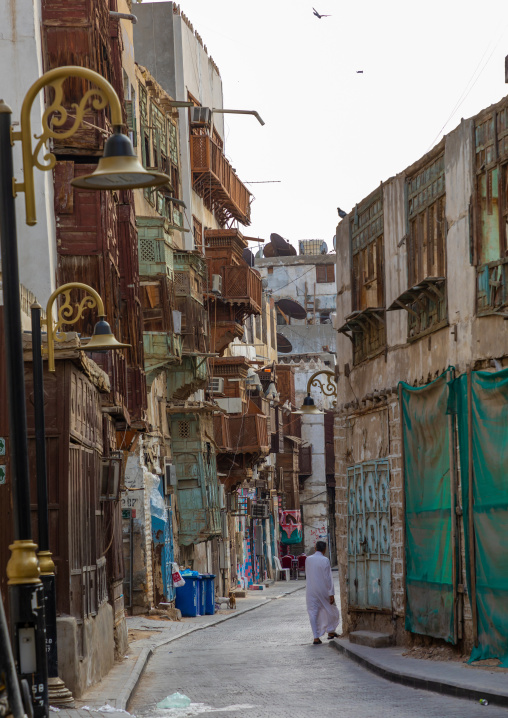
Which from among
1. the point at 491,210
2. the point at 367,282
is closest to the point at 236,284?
the point at 367,282

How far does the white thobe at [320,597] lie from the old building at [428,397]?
390mm

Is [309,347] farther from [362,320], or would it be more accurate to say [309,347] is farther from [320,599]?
[320,599]

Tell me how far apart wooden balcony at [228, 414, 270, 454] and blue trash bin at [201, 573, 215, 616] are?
1153 cm

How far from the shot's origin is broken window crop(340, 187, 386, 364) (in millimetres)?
Answer: 21719

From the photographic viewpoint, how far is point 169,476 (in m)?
37.9

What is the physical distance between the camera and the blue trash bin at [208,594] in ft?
119

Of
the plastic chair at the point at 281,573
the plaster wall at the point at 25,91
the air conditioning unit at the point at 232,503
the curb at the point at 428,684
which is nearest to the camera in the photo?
the curb at the point at 428,684

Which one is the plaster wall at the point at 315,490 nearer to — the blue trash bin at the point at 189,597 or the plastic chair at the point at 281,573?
the plastic chair at the point at 281,573

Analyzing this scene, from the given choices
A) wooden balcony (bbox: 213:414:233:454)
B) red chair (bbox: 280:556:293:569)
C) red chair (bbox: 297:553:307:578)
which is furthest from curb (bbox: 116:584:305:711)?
red chair (bbox: 280:556:293:569)

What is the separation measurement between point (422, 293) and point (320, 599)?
255 inches

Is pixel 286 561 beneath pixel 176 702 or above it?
beneath

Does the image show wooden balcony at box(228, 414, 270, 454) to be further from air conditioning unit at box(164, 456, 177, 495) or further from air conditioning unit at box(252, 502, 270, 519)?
air conditioning unit at box(252, 502, 270, 519)

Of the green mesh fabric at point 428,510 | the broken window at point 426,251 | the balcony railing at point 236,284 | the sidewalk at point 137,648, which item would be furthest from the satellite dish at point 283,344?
the green mesh fabric at point 428,510

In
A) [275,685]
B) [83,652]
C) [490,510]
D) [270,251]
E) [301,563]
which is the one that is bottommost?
[301,563]
